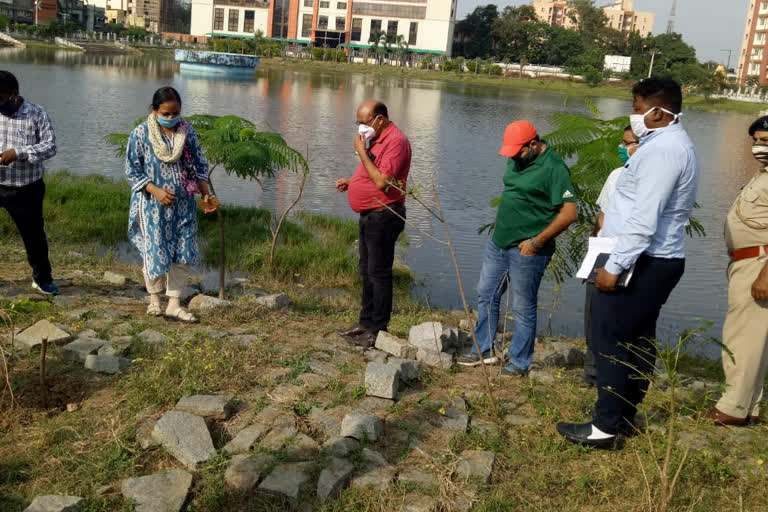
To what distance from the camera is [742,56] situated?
96.9m

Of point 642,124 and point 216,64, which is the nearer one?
point 642,124

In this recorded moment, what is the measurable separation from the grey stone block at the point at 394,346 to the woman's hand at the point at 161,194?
6.25ft

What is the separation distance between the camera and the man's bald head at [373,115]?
17.3 feet

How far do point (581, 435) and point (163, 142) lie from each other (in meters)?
3.66

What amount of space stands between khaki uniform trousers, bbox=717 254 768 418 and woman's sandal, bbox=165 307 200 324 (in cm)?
385

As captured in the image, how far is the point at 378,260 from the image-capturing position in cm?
551

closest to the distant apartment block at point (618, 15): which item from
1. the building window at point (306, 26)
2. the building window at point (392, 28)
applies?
the building window at point (392, 28)

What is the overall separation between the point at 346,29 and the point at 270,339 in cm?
11021

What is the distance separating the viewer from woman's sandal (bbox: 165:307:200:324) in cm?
567

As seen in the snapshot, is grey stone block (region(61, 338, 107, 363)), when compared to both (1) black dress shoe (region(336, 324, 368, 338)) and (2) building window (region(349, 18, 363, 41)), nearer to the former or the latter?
(1) black dress shoe (region(336, 324, 368, 338))

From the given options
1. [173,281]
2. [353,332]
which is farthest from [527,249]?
[173,281]

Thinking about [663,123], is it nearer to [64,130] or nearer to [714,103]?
[64,130]

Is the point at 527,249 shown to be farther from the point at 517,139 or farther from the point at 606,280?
the point at 606,280

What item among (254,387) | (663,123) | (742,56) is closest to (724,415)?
(663,123)
